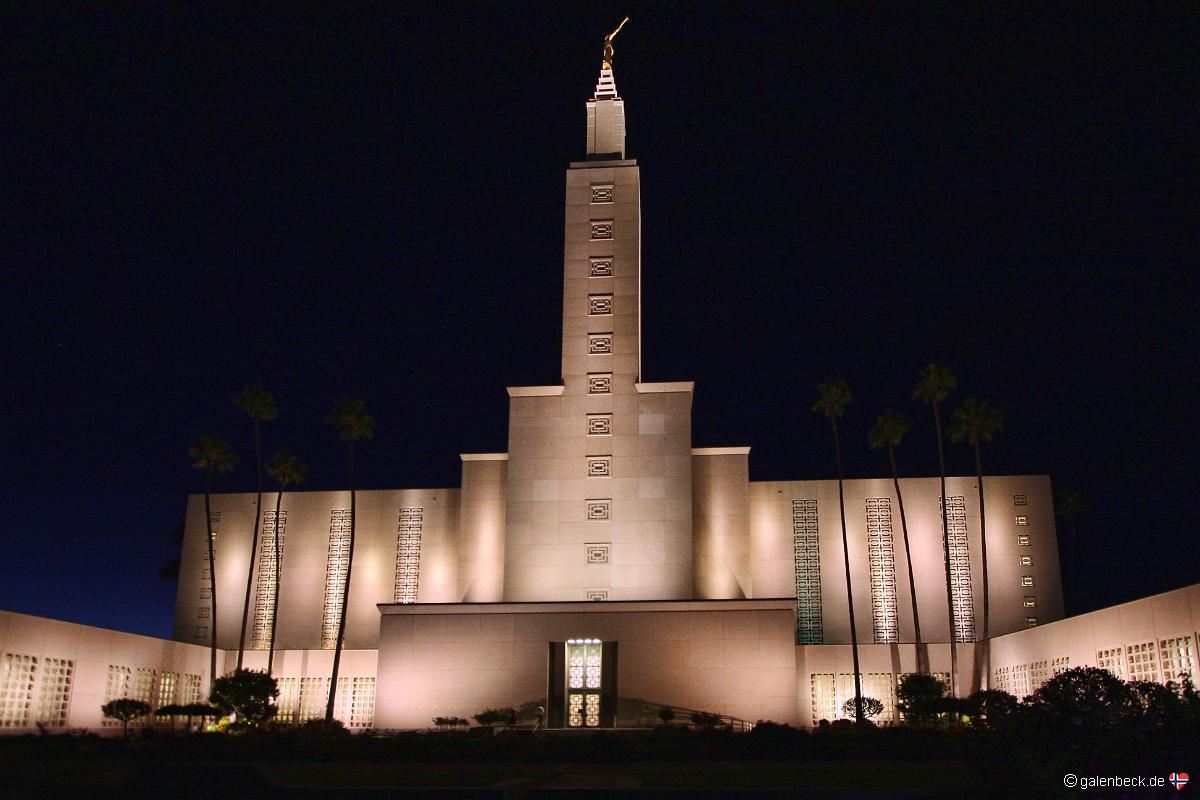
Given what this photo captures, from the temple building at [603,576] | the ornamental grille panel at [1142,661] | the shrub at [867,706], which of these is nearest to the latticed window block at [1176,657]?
the ornamental grille panel at [1142,661]

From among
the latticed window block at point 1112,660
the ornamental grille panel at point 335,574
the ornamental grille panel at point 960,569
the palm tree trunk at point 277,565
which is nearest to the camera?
the latticed window block at point 1112,660

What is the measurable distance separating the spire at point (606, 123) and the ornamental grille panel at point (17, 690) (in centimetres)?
3110

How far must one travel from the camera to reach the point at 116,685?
3697 cm

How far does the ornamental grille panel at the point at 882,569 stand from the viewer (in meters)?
45.2

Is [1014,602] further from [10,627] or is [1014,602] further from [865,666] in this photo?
[10,627]

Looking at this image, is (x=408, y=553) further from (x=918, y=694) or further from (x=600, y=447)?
(x=918, y=694)

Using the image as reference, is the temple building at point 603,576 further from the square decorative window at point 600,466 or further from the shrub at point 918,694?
the shrub at point 918,694

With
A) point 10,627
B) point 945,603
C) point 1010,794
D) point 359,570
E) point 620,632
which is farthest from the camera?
point 359,570

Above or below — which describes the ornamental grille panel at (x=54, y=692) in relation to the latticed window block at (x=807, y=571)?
below

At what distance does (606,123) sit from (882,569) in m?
24.3

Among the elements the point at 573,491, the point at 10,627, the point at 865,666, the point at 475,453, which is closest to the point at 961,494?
the point at 865,666

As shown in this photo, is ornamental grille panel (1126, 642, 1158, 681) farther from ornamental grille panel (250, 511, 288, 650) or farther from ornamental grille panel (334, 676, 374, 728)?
ornamental grille panel (250, 511, 288, 650)

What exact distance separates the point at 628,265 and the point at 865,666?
20.0 meters

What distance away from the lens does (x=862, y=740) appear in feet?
81.6
